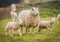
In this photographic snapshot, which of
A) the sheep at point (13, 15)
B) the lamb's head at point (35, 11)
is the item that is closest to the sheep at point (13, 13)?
the sheep at point (13, 15)

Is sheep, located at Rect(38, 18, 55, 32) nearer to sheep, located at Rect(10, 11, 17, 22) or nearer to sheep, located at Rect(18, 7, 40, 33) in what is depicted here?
sheep, located at Rect(18, 7, 40, 33)

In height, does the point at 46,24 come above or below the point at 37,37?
above

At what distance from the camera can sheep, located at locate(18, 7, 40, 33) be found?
2.95 meters

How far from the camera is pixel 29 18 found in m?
2.99

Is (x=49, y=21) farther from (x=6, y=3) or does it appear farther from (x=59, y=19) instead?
(x=6, y=3)

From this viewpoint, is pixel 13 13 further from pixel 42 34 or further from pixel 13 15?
pixel 42 34

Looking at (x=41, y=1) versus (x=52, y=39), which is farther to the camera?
(x=41, y=1)

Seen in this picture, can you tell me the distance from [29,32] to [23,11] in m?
0.33

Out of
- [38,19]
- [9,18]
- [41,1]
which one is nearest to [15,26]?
[9,18]

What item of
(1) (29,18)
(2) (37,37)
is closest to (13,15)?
(1) (29,18)

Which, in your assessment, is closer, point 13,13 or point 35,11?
point 35,11

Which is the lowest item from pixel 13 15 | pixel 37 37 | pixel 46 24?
pixel 37 37

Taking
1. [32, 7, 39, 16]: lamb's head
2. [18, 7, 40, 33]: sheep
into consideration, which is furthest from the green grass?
[32, 7, 39, 16]: lamb's head

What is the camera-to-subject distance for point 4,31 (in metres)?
2.96
